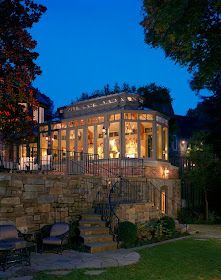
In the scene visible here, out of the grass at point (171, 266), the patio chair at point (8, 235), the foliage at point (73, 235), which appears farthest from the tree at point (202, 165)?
the patio chair at point (8, 235)

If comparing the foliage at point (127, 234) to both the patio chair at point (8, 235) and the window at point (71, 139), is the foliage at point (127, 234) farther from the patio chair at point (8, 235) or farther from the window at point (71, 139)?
the window at point (71, 139)

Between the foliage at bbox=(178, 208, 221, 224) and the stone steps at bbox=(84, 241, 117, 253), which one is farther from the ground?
the stone steps at bbox=(84, 241, 117, 253)

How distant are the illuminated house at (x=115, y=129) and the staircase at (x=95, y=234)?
23.4ft

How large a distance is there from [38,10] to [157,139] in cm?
994

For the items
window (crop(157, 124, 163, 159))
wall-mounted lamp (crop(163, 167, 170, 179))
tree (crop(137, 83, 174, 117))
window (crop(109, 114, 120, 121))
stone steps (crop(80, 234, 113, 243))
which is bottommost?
stone steps (crop(80, 234, 113, 243))

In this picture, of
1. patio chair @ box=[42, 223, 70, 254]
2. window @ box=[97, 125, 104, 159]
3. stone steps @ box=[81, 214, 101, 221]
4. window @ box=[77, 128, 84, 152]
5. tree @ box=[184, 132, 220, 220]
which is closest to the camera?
patio chair @ box=[42, 223, 70, 254]

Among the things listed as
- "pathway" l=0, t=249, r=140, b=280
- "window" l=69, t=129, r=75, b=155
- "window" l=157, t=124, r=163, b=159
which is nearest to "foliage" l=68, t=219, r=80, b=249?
"pathway" l=0, t=249, r=140, b=280

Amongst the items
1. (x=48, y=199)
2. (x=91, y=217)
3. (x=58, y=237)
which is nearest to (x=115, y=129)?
(x=91, y=217)

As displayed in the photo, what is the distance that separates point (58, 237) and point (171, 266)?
3102 mm

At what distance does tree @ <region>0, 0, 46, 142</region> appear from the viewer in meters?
11.7

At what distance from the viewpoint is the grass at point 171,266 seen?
8039 millimetres

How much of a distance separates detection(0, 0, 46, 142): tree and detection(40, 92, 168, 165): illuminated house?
310 inches

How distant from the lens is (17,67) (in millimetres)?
12055

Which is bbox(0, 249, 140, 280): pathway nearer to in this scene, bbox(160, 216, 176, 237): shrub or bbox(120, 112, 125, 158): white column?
bbox(160, 216, 176, 237): shrub
